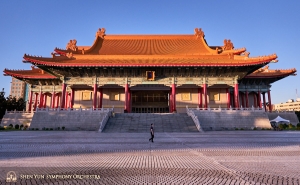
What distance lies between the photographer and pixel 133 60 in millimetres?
28516

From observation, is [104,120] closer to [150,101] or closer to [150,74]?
[150,74]

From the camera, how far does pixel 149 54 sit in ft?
100

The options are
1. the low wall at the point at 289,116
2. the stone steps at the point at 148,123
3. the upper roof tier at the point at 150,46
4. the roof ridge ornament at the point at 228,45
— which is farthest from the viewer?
the roof ridge ornament at the point at 228,45

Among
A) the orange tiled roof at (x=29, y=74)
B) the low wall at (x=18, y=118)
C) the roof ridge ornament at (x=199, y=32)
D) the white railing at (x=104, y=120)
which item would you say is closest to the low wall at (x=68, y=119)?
the white railing at (x=104, y=120)

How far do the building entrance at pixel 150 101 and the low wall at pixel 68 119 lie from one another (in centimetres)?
1054

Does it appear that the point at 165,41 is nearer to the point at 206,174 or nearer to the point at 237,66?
the point at 237,66

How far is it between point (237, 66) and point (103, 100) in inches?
788

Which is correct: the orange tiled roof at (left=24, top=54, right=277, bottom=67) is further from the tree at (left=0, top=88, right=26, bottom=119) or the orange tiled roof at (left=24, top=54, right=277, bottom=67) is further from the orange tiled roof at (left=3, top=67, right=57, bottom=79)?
the tree at (left=0, top=88, right=26, bottom=119)

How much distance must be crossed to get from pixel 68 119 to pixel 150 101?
14.4m

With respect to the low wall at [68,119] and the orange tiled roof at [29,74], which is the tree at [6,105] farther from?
the low wall at [68,119]

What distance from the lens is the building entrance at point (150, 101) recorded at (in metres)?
33.2

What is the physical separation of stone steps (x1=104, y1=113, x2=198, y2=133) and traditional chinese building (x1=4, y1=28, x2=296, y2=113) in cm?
465

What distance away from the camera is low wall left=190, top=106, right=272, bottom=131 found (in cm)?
2189

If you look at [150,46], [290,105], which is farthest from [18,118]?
[290,105]
